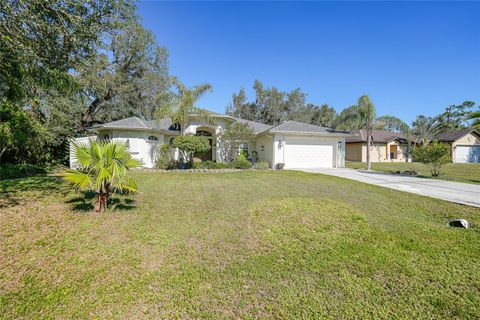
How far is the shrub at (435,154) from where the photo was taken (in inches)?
481

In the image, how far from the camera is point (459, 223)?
534 cm

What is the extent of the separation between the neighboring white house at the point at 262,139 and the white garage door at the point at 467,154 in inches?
919

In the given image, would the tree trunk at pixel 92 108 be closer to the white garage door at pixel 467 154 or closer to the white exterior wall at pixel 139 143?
the white exterior wall at pixel 139 143

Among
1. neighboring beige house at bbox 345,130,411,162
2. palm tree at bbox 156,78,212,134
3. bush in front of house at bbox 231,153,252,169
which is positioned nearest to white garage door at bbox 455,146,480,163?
neighboring beige house at bbox 345,130,411,162

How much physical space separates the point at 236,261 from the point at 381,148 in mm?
32902

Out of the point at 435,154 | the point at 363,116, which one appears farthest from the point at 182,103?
the point at 435,154

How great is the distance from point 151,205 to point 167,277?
387 centimetres

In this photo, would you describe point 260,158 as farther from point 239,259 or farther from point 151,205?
point 239,259

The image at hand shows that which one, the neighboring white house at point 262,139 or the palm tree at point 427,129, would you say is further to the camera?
the palm tree at point 427,129

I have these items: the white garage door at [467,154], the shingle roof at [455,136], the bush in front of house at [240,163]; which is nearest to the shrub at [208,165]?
the bush in front of house at [240,163]

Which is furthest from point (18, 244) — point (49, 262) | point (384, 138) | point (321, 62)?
point (384, 138)

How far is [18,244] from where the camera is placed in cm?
415

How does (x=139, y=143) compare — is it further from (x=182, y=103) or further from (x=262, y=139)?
(x=262, y=139)

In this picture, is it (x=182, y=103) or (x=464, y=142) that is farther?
(x=464, y=142)
